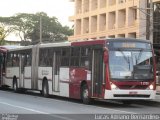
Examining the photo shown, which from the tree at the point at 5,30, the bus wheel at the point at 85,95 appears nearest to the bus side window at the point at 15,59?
the bus wheel at the point at 85,95

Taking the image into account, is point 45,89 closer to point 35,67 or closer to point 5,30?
point 35,67

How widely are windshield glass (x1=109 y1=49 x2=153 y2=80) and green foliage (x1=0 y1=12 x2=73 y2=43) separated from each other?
262ft

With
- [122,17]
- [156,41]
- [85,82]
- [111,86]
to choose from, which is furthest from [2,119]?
[122,17]

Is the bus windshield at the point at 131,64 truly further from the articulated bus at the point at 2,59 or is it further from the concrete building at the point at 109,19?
the concrete building at the point at 109,19

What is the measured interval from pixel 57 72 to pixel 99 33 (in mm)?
44582

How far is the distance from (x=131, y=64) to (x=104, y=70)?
1.17m

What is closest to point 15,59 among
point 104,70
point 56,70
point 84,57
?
point 56,70

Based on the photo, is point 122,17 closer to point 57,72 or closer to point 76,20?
point 76,20

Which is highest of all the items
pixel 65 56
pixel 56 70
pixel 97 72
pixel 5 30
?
pixel 5 30

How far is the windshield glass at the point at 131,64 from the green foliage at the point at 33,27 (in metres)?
79.8

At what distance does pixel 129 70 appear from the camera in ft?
75.3

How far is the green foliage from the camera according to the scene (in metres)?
105

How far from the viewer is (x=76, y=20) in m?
82.0

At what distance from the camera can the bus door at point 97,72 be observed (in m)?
23.3
